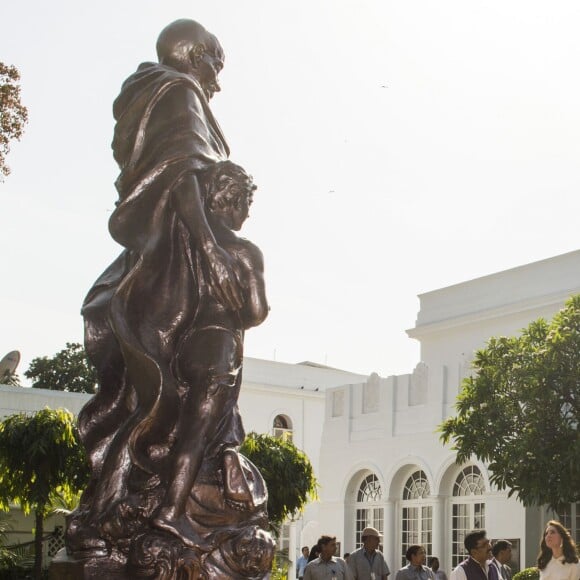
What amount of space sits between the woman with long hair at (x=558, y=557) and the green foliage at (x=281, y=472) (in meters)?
11.2

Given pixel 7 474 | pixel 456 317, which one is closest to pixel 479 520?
pixel 456 317

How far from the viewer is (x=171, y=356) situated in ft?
15.5

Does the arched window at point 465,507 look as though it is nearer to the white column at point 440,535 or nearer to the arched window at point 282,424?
the white column at point 440,535

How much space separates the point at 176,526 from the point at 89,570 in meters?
0.37

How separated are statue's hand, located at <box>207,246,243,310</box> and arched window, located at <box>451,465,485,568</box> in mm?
21387

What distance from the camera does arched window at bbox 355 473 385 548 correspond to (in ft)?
92.8

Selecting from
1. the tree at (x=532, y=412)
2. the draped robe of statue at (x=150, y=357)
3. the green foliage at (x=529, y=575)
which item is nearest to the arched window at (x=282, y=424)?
the tree at (x=532, y=412)

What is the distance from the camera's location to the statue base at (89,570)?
431cm

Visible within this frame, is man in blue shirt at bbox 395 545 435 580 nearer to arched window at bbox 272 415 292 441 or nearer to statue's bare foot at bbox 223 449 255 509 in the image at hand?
statue's bare foot at bbox 223 449 255 509

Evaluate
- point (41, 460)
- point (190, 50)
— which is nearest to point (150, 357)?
point (190, 50)

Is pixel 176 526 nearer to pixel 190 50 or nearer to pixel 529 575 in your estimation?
pixel 190 50

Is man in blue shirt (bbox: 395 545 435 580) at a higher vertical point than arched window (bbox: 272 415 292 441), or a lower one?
lower

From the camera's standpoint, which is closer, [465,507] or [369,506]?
[465,507]

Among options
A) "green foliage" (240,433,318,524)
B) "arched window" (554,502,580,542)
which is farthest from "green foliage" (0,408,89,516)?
"arched window" (554,502,580,542)
